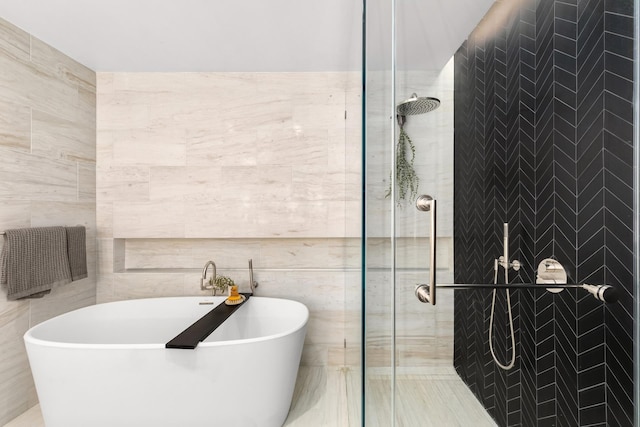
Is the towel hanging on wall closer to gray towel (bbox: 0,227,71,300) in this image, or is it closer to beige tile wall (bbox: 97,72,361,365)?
gray towel (bbox: 0,227,71,300)

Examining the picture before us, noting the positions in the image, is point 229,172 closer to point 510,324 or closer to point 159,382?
point 159,382

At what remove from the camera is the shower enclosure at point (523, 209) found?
69 centimetres

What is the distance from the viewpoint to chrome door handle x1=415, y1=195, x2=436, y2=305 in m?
0.79

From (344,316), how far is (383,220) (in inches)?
69.9

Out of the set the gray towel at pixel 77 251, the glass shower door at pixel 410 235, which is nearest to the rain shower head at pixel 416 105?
the glass shower door at pixel 410 235

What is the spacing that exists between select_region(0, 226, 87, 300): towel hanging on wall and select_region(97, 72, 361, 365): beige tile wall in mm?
299

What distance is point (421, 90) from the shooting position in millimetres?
837

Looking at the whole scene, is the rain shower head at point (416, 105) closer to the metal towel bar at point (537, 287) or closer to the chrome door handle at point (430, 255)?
the chrome door handle at point (430, 255)

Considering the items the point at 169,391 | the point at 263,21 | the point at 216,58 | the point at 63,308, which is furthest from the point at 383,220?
the point at 63,308

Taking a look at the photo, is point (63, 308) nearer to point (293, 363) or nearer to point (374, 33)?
point (293, 363)

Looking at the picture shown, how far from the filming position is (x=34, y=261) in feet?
6.97

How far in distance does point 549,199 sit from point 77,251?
2.84 m

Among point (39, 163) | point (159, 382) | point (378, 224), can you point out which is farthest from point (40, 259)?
point (378, 224)

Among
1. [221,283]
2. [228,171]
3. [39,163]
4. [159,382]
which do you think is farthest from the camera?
[228,171]
